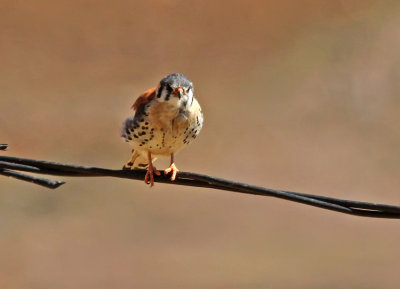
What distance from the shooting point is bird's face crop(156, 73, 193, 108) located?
5883 mm

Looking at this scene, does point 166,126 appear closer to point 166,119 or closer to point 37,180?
point 166,119

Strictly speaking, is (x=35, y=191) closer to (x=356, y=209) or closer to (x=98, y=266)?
(x=98, y=266)

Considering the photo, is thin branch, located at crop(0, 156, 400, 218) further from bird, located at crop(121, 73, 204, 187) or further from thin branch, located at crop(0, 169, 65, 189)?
bird, located at crop(121, 73, 204, 187)

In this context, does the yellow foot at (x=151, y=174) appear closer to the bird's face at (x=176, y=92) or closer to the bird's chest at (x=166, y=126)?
the bird's chest at (x=166, y=126)

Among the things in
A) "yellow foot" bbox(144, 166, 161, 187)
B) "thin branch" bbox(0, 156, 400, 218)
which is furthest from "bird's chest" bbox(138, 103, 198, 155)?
"thin branch" bbox(0, 156, 400, 218)

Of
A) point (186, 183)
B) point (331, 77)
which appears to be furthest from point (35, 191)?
point (186, 183)

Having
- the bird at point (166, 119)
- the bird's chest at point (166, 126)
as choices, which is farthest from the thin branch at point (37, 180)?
the bird's chest at point (166, 126)

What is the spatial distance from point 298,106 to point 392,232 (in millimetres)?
7151

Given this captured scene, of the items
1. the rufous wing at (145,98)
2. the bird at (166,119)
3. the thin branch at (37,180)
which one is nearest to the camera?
the thin branch at (37,180)

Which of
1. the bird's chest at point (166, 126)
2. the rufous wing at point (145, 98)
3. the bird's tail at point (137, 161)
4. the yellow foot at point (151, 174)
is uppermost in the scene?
the rufous wing at point (145, 98)

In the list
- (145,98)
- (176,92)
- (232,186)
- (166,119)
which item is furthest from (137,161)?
(232,186)

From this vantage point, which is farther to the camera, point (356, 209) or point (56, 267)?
point (56, 267)

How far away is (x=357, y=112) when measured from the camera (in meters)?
23.3

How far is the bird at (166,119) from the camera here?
5883 mm
